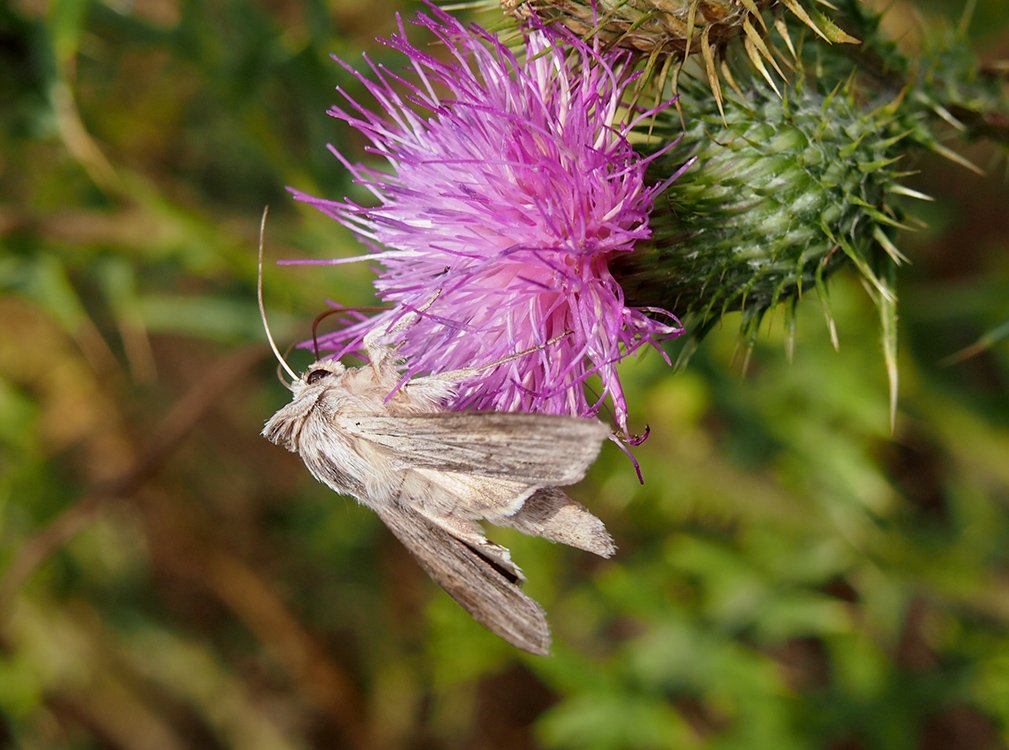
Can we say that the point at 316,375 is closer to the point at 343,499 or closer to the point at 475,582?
the point at 475,582

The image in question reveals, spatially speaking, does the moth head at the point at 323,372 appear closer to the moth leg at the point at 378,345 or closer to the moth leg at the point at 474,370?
the moth leg at the point at 378,345

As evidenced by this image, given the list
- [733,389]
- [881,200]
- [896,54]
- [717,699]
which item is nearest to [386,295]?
[881,200]

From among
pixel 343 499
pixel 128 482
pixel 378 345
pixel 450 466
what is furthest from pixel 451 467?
pixel 343 499

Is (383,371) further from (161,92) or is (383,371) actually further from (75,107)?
(161,92)

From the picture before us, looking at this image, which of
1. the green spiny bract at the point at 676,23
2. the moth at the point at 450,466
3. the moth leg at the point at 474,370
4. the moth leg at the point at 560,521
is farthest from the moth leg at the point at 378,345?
the green spiny bract at the point at 676,23

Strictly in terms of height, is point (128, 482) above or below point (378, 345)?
below

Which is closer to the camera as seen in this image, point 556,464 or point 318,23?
point 556,464
